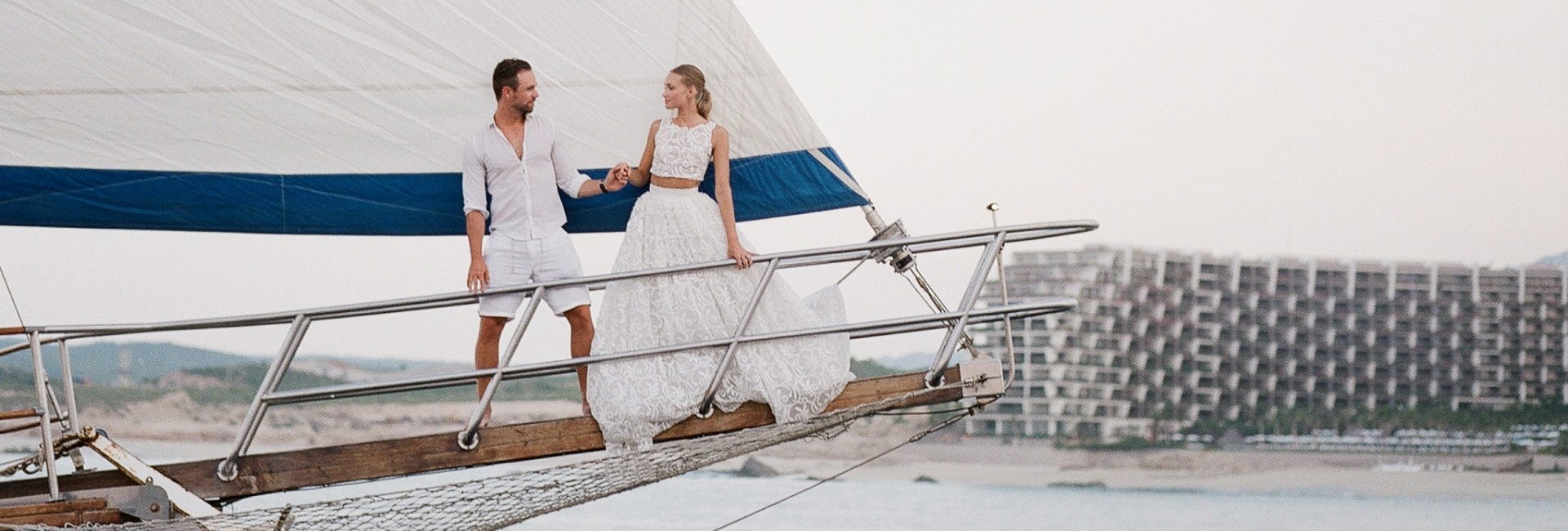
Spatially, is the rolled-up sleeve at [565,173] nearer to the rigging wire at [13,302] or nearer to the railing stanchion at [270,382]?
the railing stanchion at [270,382]

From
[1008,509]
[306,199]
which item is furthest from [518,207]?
[1008,509]

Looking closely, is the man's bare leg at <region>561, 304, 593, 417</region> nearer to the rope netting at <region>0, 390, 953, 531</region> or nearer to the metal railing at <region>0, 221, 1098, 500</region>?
the metal railing at <region>0, 221, 1098, 500</region>

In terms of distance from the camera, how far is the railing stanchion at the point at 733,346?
6.05 m

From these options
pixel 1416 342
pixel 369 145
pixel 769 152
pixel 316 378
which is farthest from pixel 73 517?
pixel 1416 342

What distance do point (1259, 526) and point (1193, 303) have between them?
12.7 m

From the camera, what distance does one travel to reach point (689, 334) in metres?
6.38

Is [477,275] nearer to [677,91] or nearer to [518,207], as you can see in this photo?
[518,207]

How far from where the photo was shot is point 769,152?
697cm

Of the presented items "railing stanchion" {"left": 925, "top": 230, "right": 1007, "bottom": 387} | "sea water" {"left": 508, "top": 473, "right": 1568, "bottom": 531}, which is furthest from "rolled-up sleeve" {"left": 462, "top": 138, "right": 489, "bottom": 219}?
"sea water" {"left": 508, "top": 473, "right": 1568, "bottom": 531}

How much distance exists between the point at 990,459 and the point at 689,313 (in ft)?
116

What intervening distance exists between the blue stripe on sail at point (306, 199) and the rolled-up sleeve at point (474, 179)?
647 mm

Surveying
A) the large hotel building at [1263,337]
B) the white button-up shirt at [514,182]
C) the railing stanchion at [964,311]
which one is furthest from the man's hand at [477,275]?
the large hotel building at [1263,337]

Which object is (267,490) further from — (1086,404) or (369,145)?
(1086,404)

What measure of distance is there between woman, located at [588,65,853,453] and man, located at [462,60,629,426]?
16 centimetres
